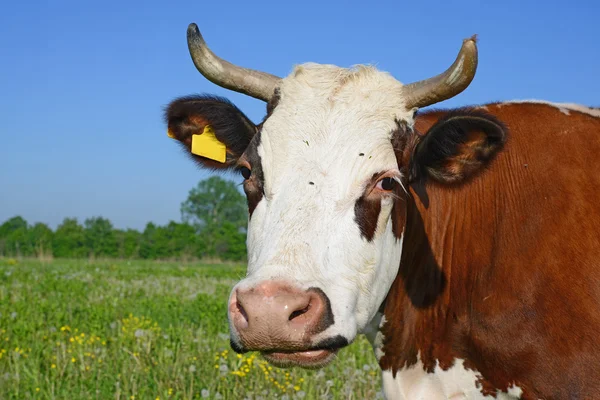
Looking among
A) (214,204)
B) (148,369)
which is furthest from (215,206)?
(148,369)

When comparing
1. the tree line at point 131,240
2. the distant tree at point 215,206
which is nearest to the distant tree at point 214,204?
the distant tree at point 215,206

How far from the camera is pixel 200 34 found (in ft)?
14.3

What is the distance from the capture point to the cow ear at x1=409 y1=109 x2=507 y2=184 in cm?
393

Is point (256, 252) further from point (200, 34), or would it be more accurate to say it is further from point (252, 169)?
point (200, 34)

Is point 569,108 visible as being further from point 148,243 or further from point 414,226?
point 148,243

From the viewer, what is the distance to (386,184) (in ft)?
12.2

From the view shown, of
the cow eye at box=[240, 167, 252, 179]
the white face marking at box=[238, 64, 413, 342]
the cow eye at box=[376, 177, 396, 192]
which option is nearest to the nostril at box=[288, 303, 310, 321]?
the white face marking at box=[238, 64, 413, 342]

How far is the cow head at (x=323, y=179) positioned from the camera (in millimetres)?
3109

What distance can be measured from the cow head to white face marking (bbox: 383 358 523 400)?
827mm

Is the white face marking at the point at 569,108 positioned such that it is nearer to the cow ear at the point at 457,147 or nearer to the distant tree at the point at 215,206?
the cow ear at the point at 457,147

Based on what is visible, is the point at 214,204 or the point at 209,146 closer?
the point at 209,146

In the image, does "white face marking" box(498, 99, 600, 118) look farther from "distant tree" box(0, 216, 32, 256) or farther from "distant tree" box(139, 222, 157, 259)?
"distant tree" box(139, 222, 157, 259)

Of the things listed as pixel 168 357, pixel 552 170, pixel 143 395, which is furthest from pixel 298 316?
pixel 168 357

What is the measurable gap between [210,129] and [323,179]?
4.82 feet
